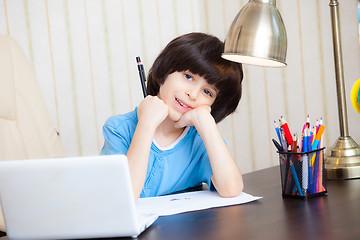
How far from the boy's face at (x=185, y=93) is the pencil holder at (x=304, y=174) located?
15.3 inches

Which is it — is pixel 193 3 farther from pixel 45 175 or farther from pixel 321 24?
pixel 45 175

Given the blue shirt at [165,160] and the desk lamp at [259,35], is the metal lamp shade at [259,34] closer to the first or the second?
the desk lamp at [259,35]

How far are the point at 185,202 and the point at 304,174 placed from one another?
0.26 metres

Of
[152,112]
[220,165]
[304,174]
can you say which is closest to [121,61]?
[152,112]

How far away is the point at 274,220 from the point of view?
2.76ft

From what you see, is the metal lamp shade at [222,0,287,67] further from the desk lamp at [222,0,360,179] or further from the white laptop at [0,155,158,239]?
the white laptop at [0,155,158,239]

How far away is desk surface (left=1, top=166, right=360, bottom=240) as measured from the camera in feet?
2.49

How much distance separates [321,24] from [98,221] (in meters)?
1.72

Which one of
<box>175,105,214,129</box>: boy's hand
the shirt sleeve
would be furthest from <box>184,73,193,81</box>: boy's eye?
the shirt sleeve

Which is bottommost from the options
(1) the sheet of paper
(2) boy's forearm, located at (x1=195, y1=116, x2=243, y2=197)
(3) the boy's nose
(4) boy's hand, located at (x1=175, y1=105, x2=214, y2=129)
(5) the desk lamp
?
(1) the sheet of paper

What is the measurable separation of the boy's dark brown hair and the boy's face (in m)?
0.02

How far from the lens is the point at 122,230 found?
0.81m

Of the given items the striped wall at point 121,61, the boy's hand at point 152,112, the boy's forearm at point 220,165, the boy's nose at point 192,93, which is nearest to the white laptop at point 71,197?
the boy's forearm at point 220,165

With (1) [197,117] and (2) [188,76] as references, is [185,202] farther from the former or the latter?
(2) [188,76]
